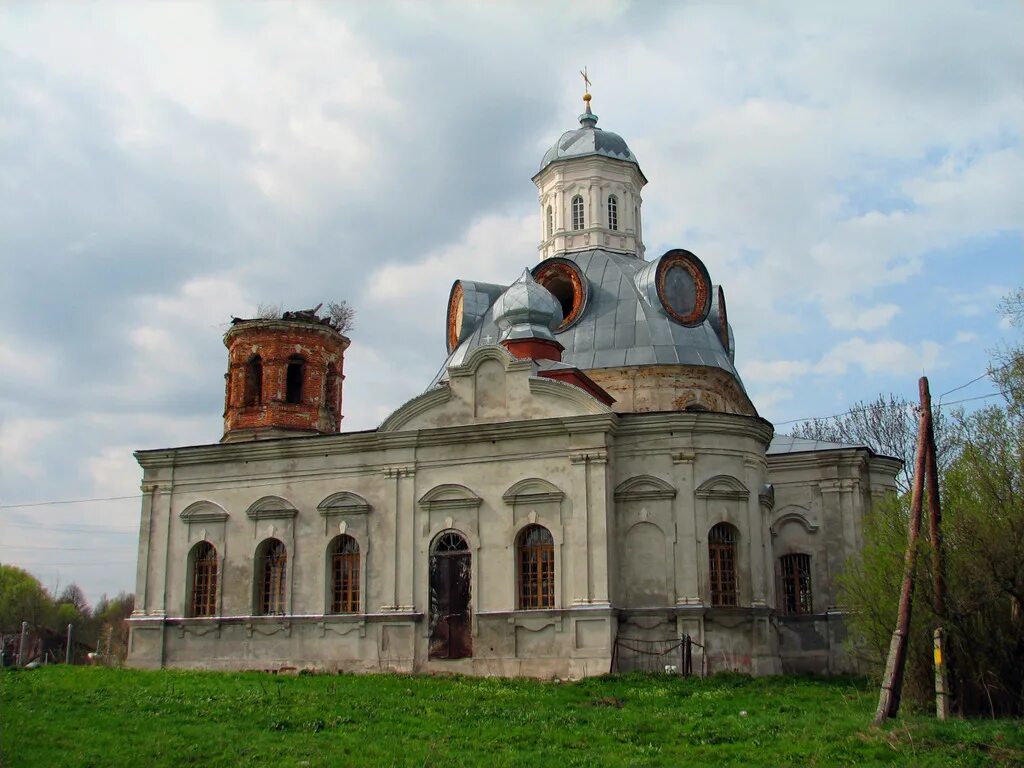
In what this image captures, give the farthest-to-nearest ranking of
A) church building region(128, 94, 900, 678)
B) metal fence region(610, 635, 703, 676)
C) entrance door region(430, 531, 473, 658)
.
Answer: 1. entrance door region(430, 531, 473, 658)
2. church building region(128, 94, 900, 678)
3. metal fence region(610, 635, 703, 676)

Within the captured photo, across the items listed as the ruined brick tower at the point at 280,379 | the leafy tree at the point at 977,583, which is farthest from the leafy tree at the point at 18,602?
the leafy tree at the point at 977,583

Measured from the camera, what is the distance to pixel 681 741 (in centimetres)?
1384

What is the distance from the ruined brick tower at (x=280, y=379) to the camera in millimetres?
27906

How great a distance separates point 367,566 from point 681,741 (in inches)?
397

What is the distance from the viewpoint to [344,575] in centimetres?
2327

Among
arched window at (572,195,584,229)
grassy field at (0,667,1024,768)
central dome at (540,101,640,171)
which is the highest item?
central dome at (540,101,640,171)

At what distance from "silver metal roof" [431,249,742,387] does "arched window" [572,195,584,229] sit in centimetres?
333

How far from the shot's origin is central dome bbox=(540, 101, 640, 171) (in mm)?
30797

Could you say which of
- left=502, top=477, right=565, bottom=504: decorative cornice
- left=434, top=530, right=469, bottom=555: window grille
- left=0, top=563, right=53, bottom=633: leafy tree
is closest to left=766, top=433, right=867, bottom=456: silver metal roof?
left=502, top=477, right=565, bottom=504: decorative cornice

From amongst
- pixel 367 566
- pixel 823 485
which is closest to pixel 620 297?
pixel 823 485

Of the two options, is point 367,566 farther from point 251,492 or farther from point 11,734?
point 11,734

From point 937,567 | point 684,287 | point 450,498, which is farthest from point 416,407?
point 937,567

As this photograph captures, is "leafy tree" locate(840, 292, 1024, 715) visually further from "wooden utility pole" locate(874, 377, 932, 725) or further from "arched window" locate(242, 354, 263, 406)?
"arched window" locate(242, 354, 263, 406)

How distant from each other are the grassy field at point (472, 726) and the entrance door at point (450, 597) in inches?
79.4
